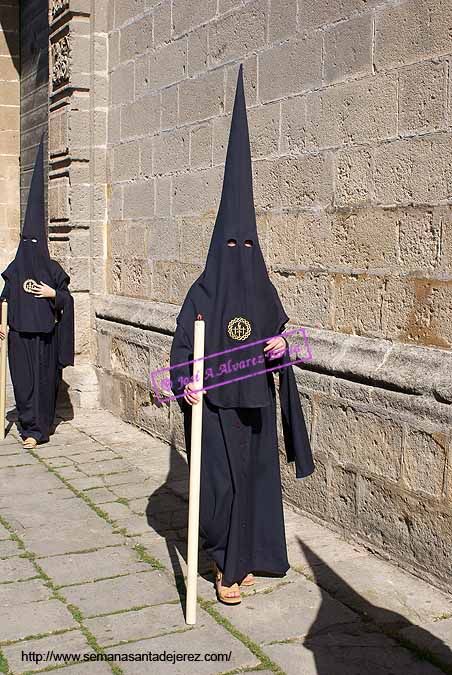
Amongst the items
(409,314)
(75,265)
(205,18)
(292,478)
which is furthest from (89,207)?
(409,314)

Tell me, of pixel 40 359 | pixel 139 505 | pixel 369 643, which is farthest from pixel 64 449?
pixel 369 643

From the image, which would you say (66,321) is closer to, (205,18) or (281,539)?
(205,18)

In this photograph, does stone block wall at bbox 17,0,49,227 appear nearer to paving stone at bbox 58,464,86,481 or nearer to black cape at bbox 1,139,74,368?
black cape at bbox 1,139,74,368

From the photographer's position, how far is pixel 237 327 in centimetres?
436

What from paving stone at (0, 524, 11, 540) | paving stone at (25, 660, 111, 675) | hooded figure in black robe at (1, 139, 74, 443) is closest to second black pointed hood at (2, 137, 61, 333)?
hooded figure in black robe at (1, 139, 74, 443)

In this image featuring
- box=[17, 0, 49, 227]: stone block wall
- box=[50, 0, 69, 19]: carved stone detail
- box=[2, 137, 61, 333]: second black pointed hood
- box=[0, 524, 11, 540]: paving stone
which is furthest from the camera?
box=[17, 0, 49, 227]: stone block wall

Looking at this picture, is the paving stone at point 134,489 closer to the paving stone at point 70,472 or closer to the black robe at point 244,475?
the paving stone at point 70,472

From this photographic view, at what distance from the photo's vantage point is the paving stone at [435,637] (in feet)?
Result: 12.8

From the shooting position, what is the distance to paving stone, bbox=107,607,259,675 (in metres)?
3.73

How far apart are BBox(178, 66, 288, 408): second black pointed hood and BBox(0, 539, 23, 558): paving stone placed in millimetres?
1622

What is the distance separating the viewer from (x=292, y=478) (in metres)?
5.83

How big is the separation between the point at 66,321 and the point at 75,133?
217 cm

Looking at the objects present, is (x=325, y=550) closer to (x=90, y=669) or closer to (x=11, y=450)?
(x=90, y=669)

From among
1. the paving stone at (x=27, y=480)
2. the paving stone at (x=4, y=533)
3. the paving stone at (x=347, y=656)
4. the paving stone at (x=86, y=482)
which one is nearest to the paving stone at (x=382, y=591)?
the paving stone at (x=347, y=656)
